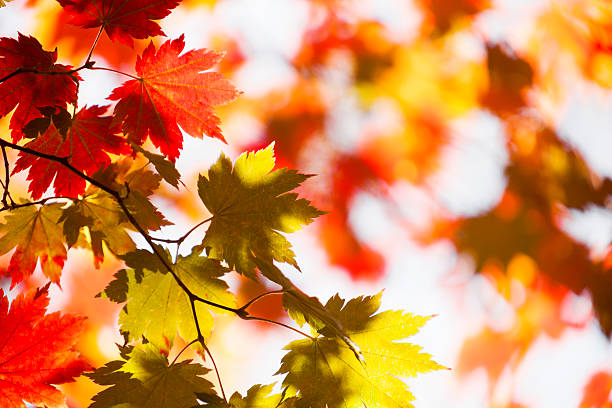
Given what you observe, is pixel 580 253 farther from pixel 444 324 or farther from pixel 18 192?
pixel 18 192

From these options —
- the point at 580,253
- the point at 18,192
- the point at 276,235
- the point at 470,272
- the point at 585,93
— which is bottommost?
the point at 580,253

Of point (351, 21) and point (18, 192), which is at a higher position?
point (18, 192)

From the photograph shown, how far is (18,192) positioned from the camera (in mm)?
1052

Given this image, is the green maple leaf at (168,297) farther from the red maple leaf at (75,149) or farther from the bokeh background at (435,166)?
the bokeh background at (435,166)

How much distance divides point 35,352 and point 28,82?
263 mm

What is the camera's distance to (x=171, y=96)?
531mm

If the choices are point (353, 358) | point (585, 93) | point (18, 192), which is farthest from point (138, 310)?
point (585, 93)

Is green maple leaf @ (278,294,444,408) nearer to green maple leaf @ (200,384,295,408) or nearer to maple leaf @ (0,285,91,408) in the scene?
green maple leaf @ (200,384,295,408)

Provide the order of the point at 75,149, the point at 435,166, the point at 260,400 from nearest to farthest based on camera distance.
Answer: the point at 260,400 < the point at 75,149 < the point at 435,166

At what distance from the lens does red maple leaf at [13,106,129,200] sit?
0.53m

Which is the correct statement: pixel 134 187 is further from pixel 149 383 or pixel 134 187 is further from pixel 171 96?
pixel 149 383

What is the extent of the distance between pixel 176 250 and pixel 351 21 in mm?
808

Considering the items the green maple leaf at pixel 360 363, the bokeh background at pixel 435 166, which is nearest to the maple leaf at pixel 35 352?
the green maple leaf at pixel 360 363

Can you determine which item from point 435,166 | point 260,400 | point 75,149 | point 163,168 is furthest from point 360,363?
point 435,166
